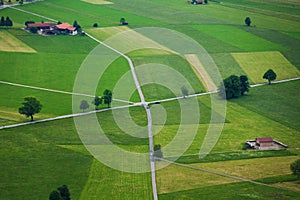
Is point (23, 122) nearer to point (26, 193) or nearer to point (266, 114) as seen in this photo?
point (26, 193)

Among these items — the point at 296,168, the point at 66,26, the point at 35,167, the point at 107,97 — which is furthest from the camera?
the point at 66,26

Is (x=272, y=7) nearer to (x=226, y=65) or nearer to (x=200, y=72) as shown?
(x=226, y=65)

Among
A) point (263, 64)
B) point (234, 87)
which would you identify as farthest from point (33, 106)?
point (263, 64)

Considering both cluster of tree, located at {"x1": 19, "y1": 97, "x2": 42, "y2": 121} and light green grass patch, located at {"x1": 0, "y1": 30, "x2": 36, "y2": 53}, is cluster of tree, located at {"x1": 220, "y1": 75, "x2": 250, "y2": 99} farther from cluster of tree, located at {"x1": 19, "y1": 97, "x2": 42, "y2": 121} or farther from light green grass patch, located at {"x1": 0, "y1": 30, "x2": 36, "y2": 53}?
light green grass patch, located at {"x1": 0, "y1": 30, "x2": 36, "y2": 53}

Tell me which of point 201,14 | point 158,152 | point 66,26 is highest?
point 201,14

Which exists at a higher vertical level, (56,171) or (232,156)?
(232,156)
